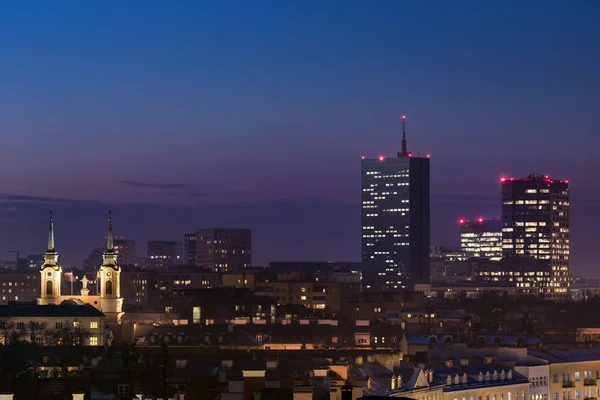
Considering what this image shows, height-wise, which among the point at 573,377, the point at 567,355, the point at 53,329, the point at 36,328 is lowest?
the point at 573,377

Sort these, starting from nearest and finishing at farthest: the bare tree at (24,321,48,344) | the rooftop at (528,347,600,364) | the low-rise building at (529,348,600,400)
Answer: the low-rise building at (529,348,600,400) < the rooftop at (528,347,600,364) < the bare tree at (24,321,48,344)

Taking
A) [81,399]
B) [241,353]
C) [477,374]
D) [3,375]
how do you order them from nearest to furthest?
[81,399] < [3,375] < [477,374] < [241,353]

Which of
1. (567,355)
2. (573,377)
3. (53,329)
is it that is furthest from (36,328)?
(573,377)

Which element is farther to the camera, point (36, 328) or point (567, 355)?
point (36, 328)

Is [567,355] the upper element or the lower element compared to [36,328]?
upper

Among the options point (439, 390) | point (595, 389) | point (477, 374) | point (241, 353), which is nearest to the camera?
point (439, 390)

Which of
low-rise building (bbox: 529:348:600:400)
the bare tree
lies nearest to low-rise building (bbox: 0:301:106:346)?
the bare tree

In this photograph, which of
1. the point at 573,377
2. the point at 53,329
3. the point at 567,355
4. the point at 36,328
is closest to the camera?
the point at 573,377

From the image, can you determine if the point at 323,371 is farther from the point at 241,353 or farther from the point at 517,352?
the point at 241,353

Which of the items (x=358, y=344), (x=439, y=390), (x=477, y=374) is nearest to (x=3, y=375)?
(x=439, y=390)

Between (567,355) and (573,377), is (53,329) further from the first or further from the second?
(573,377)

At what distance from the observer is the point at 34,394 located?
77.2 m

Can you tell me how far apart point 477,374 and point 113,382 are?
36676mm

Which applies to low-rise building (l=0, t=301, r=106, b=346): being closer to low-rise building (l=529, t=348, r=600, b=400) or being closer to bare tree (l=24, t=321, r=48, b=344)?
bare tree (l=24, t=321, r=48, b=344)
